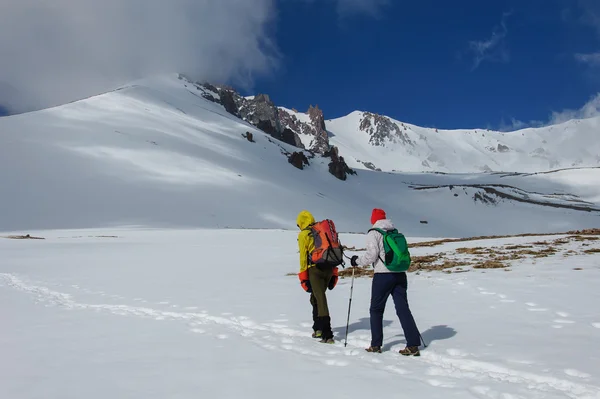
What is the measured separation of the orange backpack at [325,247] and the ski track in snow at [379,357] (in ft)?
4.70

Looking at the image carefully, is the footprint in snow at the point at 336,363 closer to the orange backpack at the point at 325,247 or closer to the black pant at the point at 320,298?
the black pant at the point at 320,298

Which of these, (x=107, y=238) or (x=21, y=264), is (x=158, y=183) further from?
(x=21, y=264)

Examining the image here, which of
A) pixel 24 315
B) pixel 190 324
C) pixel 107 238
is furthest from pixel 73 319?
pixel 107 238

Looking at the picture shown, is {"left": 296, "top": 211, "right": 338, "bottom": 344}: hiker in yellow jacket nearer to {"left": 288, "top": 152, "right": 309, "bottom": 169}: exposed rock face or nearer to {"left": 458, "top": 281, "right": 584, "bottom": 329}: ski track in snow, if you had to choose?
{"left": 458, "top": 281, "right": 584, "bottom": 329}: ski track in snow

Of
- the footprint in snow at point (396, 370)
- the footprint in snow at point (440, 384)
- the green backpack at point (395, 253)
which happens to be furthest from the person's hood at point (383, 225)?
the footprint in snow at point (440, 384)

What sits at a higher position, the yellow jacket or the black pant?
A: the yellow jacket

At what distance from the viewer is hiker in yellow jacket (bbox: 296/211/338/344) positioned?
7.27 meters

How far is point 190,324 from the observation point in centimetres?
831

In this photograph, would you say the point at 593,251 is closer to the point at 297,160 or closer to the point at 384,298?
the point at 384,298

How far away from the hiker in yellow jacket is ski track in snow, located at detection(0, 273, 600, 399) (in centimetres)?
35

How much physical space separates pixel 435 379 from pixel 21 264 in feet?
64.5

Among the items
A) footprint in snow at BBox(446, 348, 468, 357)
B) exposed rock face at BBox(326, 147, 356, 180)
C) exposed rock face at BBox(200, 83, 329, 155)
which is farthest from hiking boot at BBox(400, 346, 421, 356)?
exposed rock face at BBox(200, 83, 329, 155)

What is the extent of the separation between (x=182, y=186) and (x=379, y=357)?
51.6 m

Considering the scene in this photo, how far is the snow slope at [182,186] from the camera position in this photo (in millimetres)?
44312
